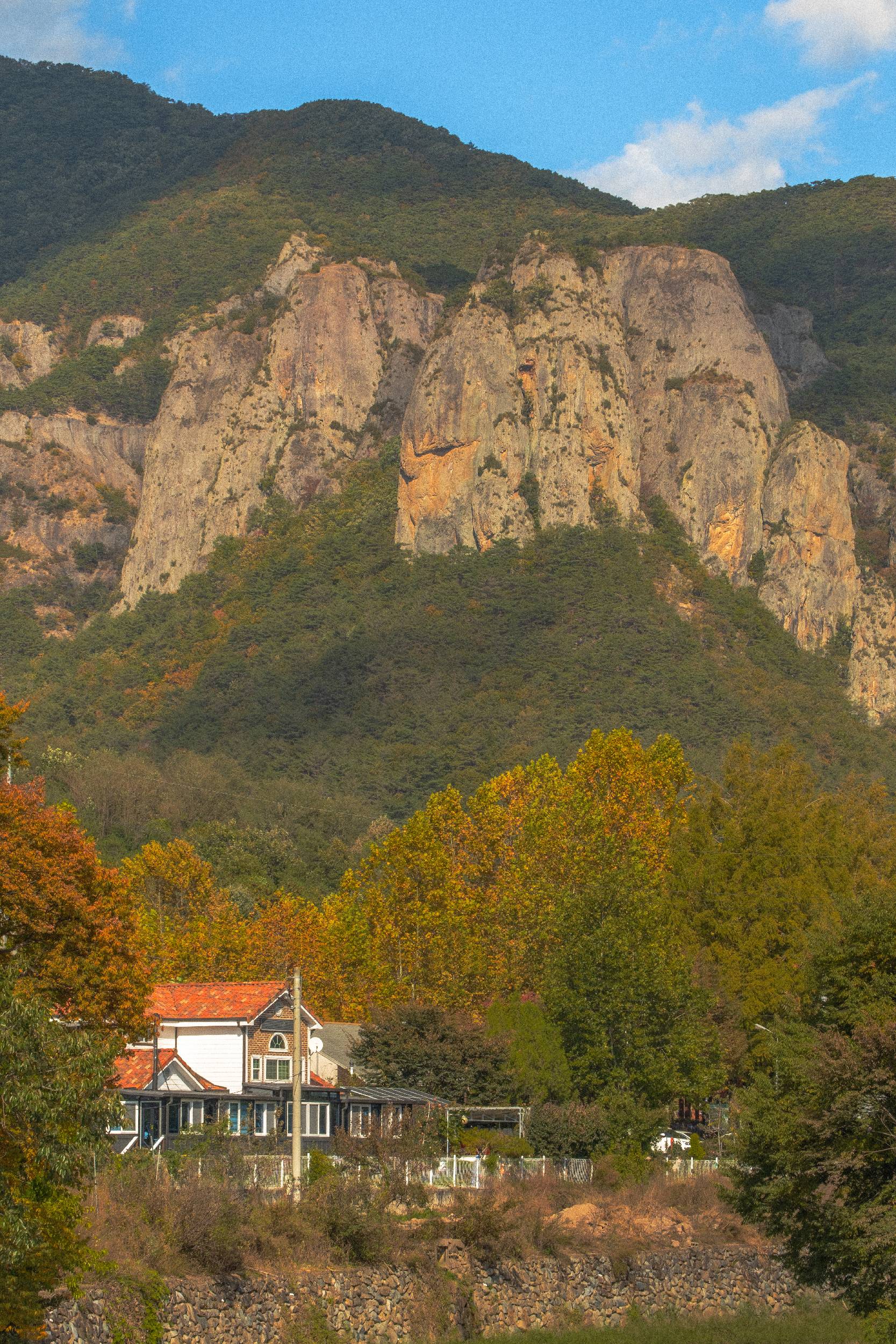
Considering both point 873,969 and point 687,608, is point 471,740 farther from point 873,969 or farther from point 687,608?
point 873,969

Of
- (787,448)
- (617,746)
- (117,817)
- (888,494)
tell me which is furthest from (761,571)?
(617,746)

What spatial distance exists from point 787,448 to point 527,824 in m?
114

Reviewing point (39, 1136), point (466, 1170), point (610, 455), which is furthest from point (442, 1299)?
point (610, 455)

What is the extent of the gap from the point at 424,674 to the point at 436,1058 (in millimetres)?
101103

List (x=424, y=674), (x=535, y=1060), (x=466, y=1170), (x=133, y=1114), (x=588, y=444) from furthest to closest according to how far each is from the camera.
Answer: (x=588, y=444)
(x=424, y=674)
(x=535, y=1060)
(x=466, y=1170)
(x=133, y=1114)

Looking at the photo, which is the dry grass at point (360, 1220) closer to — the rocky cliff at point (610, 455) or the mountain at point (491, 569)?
the mountain at point (491, 569)

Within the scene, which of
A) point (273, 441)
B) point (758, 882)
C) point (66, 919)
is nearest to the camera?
point (66, 919)

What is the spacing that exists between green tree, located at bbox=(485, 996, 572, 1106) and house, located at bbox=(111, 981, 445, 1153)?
311 cm

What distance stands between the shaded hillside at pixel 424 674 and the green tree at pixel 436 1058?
224ft

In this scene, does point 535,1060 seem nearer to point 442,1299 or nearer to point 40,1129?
point 442,1299

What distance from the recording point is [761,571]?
17388 centimetres

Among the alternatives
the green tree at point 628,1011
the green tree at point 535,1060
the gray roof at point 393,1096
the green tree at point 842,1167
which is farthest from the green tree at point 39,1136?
the green tree at point 628,1011

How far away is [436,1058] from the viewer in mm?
55594

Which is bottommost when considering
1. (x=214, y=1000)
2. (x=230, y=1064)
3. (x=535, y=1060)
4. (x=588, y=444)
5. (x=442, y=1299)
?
(x=442, y=1299)
